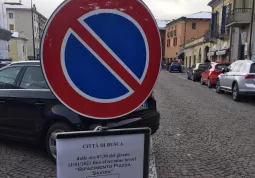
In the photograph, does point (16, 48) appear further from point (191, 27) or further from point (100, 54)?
point (100, 54)

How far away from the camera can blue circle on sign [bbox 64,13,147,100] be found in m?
1.56

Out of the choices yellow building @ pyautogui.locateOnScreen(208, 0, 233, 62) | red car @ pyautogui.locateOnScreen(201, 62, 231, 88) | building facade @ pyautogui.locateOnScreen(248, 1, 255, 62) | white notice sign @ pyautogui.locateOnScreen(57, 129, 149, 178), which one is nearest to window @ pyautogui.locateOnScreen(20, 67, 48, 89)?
white notice sign @ pyautogui.locateOnScreen(57, 129, 149, 178)

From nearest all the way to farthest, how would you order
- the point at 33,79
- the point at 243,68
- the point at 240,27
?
the point at 33,79, the point at 243,68, the point at 240,27

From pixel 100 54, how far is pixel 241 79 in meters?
11.1

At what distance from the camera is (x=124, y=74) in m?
1.64

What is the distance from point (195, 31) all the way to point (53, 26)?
61.6 metres

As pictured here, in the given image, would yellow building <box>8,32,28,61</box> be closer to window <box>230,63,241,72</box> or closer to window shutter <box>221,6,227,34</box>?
window shutter <box>221,6,227,34</box>

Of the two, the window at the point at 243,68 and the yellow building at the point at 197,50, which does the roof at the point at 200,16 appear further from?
the window at the point at 243,68

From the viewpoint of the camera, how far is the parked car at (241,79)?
1123cm

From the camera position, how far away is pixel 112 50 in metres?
1.61

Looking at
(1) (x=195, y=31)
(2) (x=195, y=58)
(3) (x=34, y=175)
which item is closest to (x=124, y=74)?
(3) (x=34, y=175)

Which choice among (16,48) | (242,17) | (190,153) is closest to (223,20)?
(242,17)

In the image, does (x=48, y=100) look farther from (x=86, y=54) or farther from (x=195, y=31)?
(x=195, y=31)

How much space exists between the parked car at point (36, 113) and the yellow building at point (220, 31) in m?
25.9
